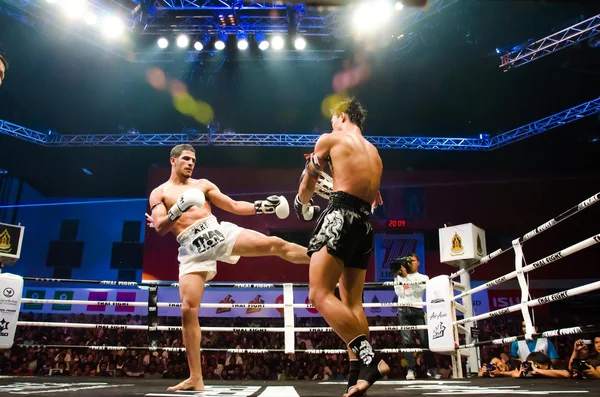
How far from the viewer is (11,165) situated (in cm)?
1189

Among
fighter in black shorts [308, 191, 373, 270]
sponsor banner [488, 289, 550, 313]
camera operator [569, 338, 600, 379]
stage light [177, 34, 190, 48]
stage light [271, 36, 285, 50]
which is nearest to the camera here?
fighter in black shorts [308, 191, 373, 270]

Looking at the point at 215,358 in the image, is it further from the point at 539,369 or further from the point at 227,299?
the point at 539,369

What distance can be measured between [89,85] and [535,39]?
8.95 meters

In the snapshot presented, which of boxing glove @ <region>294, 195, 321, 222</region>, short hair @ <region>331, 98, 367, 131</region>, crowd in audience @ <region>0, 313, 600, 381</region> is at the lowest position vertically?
crowd in audience @ <region>0, 313, 600, 381</region>

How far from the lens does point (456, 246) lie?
4.50 m

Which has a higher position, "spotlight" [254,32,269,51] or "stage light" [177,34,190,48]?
"spotlight" [254,32,269,51]

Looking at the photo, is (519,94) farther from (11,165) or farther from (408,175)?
(11,165)

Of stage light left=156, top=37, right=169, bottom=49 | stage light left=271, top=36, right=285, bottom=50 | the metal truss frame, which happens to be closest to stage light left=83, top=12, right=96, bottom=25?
stage light left=156, top=37, right=169, bottom=49

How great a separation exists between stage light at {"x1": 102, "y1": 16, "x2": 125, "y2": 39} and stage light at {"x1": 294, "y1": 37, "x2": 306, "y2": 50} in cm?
294

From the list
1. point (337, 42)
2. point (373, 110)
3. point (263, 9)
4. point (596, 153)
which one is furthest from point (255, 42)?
point (596, 153)

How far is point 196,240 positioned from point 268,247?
0.45 meters

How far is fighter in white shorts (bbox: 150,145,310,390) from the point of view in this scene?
2654 millimetres

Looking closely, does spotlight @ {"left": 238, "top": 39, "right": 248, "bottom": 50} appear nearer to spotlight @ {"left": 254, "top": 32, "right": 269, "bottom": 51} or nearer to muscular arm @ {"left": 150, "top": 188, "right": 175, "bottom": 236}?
spotlight @ {"left": 254, "top": 32, "right": 269, "bottom": 51}

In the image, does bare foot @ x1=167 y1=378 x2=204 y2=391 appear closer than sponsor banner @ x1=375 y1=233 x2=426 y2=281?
Yes
